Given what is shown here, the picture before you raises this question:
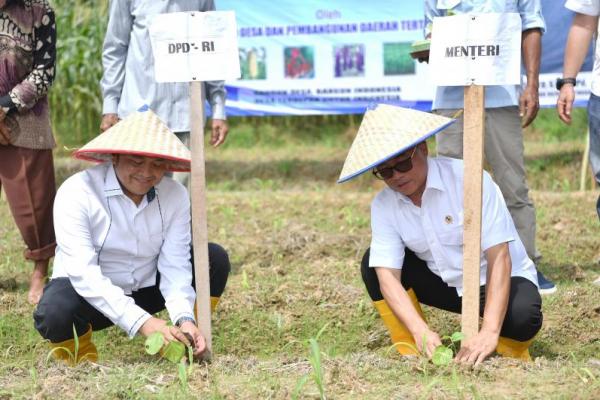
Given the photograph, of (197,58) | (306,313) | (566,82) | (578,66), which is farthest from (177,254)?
(578,66)

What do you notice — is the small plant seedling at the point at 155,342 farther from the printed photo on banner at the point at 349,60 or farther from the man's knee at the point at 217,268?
the printed photo on banner at the point at 349,60

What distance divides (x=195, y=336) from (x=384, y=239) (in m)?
0.78

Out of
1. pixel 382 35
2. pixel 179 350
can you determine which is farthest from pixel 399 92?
pixel 179 350

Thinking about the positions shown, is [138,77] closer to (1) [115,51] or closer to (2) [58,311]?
(1) [115,51]

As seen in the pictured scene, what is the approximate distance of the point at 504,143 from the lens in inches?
188

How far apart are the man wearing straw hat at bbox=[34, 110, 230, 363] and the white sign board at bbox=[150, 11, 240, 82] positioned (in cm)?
26

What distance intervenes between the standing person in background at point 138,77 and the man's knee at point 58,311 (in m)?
1.24

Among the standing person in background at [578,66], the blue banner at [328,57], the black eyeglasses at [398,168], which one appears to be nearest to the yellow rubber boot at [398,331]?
the black eyeglasses at [398,168]

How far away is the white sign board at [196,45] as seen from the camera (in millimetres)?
3500

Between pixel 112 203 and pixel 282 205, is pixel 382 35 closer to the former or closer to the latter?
pixel 282 205

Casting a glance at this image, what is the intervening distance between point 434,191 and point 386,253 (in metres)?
0.29

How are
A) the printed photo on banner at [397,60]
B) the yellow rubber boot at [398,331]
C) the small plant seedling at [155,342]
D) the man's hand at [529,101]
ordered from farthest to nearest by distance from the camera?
the printed photo on banner at [397,60]
the man's hand at [529,101]
the yellow rubber boot at [398,331]
the small plant seedling at [155,342]

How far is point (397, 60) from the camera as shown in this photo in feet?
25.6

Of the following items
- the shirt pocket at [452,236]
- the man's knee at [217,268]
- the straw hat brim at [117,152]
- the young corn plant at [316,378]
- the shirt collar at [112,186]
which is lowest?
the young corn plant at [316,378]
